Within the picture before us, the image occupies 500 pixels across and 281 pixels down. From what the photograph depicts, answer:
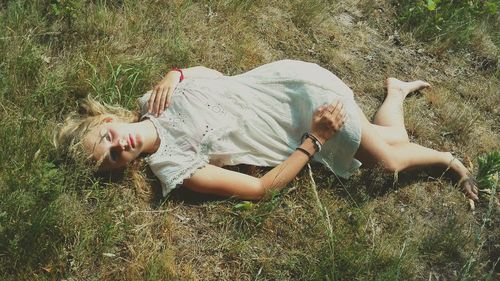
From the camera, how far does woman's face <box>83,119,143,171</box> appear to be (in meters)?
3.09

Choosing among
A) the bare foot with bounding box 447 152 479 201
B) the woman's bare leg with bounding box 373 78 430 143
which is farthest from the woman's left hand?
the bare foot with bounding box 447 152 479 201

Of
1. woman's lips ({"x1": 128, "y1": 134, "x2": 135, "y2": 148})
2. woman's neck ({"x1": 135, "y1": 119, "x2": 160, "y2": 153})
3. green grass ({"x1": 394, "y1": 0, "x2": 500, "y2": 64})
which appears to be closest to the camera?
woman's lips ({"x1": 128, "y1": 134, "x2": 135, "y2": 148})

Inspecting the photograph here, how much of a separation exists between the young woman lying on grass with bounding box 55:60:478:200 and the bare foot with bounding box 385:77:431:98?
0.74m

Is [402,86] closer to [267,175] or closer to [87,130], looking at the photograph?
[267,175]

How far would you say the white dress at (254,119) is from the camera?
3365 mm

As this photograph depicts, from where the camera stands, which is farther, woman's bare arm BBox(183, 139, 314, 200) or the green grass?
the green grass

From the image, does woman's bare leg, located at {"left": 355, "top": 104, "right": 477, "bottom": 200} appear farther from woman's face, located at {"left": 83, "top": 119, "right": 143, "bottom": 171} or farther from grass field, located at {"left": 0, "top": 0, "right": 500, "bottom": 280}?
woman's face, located at {"left": 83, "top": 119, "right": 143, "bottom": 171}

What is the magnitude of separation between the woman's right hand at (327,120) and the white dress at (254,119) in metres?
0.04

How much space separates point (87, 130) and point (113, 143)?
0.17 m

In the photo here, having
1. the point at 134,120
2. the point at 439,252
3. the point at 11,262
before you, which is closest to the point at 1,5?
the point at 134,120

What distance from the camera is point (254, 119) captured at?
3.57 m

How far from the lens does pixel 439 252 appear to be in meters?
3.34

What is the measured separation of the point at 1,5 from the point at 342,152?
109 inches

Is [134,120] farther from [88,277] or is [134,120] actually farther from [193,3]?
[193,3]
